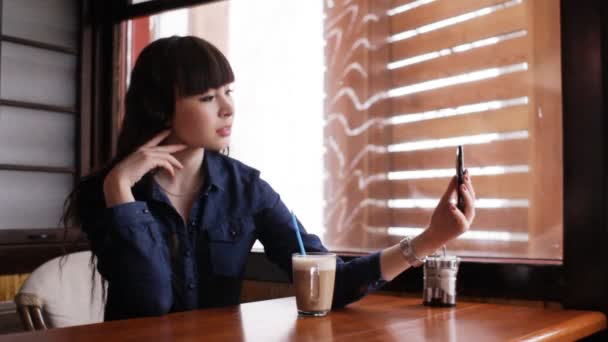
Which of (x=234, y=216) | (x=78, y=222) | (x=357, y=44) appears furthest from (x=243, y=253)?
(x=357, y=44)

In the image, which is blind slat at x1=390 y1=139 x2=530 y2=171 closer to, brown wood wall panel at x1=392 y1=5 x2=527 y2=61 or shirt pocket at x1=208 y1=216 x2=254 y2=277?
brown wood wall panel at x1=392 y1=5 x2=527 y2=61

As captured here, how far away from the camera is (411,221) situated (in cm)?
198

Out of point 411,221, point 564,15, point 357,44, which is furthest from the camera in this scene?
point 357,44

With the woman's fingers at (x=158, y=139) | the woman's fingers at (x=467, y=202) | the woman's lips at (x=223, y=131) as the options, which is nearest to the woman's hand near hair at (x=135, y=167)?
the woman's fingers at (x=158, y=139)

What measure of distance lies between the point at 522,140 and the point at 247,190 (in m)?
0.76

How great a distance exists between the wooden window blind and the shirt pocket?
0.55 m

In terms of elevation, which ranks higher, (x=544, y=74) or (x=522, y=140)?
(x=544, y=74)

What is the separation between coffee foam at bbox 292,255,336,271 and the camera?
4.27ft

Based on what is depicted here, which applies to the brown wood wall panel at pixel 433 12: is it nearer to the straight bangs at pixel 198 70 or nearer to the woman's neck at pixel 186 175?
the straight bangs at pixel 198 70

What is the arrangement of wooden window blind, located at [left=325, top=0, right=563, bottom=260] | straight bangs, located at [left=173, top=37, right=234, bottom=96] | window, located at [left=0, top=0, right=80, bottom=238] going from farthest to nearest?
window, located at [left=0, top=0, right=80, bottom=238]
wooden window blind, located at [left=325, top=0, right=563, bottom=260]
straight bangs, located at [left=173, top=37, right=234, bottom=96]

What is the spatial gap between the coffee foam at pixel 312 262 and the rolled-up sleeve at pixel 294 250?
161mm

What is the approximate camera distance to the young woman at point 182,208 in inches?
57.9

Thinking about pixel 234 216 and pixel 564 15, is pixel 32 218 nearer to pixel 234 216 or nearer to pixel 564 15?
pixel 234 216

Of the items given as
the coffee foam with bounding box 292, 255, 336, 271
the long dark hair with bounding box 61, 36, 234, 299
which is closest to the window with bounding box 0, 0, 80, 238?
the long dark hair with bounding box 61, 36, 234, 299
